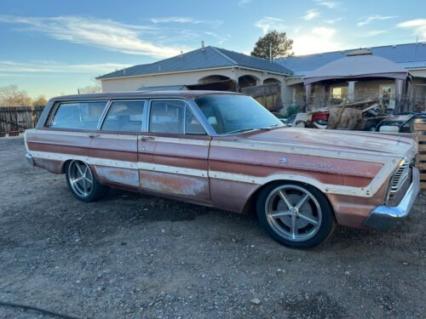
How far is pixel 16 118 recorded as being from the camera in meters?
17.1

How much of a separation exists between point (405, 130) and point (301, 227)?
5448 millimetres

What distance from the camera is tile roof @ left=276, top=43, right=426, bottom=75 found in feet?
62.5

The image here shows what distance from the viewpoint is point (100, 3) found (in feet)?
41.7

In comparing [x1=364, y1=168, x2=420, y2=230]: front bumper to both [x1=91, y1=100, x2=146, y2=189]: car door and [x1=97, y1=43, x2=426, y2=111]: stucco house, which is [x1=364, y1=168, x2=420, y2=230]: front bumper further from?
[x1=97, y1=43, x2=426, y2=111]: stucco house

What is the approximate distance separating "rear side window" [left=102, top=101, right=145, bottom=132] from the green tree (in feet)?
135

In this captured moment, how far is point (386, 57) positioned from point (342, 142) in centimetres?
2079

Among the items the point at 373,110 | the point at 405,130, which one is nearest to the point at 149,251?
the point at 405,130

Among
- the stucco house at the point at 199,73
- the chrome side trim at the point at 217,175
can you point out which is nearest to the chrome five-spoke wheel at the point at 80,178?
the chrome side trim at the point at 217,175

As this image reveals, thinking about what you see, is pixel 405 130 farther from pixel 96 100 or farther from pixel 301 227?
pixel 96 100

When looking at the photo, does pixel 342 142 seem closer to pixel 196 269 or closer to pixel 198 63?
pixel 196 269

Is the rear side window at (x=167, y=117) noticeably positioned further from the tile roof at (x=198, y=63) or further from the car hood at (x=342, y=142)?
the tile roof at (x=198, y=63)

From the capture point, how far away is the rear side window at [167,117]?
3820 mm

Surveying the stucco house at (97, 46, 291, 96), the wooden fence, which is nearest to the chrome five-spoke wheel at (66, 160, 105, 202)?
the stucco house at (97, 46, 291, 96)

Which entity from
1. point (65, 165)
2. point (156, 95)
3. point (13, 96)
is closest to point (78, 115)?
point (65, 165)
